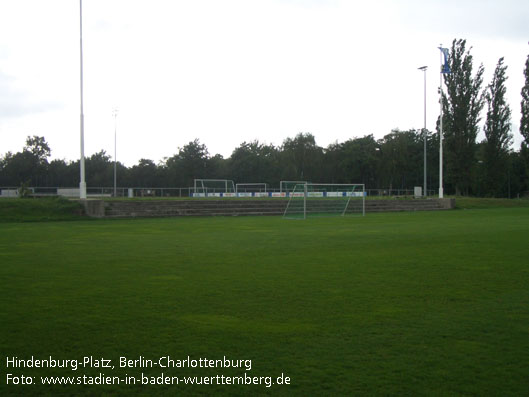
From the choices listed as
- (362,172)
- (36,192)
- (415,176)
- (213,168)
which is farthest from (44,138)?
(415,176)

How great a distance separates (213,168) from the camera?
215 ft

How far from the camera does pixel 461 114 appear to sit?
45.1 meters

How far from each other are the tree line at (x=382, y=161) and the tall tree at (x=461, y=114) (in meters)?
0.09

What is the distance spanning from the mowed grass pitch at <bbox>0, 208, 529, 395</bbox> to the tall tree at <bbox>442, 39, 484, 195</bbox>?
38.4 meters

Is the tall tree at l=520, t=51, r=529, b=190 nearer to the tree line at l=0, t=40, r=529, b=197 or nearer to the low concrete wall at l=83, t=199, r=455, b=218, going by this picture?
the tree line at l=0, t=40, r=529, b=197

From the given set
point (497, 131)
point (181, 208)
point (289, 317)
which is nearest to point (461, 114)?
point (497, 131)

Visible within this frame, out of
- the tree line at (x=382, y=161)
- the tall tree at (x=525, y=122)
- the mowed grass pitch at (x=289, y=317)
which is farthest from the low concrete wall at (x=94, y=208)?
the tall tree at (x=525, y=122)

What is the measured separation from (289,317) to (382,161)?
6286cm

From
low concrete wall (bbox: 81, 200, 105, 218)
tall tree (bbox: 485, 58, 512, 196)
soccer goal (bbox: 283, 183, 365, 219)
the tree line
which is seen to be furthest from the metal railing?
low concrete wall (bbox: 81, 200, 105, 218)

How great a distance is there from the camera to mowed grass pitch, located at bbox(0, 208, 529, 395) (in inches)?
133

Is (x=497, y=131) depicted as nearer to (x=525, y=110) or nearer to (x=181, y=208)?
(x=525, y=110)

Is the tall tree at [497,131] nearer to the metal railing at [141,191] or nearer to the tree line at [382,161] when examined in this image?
the tree line at [382,161]

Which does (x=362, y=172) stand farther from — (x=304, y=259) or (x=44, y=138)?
(x=304, y=259)

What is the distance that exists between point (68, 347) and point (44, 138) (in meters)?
75.0
